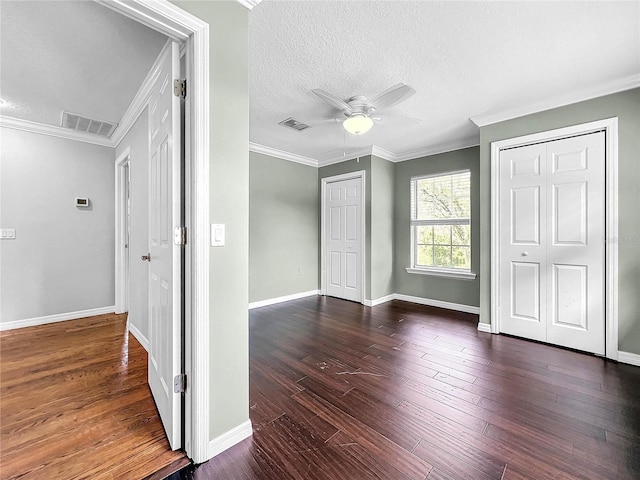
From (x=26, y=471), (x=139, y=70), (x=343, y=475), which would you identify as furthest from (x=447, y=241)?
(x=26, y=471)

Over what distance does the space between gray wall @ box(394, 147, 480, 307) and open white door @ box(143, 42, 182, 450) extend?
12.7ft

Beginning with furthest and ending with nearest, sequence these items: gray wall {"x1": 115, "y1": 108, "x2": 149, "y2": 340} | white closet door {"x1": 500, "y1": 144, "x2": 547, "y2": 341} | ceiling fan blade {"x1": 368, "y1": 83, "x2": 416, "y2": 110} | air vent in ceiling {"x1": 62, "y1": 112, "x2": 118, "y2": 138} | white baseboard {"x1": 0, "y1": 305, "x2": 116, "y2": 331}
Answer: white baseboard {"x1": 0, "y1": 305, "x2": 116, "y2": 331} → air vent in ceiling {"x1": 62, "y1": 112, "x2": 118, "y2": 138} → white closet door {"x1": 500, "y1": 144, "x2": 547, "y2": 341} → gray wall {"x1": 115, "y1": 108, "x2": 149, "y2": 340} → ceiling fan blade {"x1": 368, "y1": 83, "x2": 416, "y2": 110}

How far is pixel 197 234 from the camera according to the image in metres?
1.34

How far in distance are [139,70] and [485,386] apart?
3739mm

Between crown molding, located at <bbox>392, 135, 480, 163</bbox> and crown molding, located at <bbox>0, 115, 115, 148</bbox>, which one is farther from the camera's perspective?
crown molding, located at <bbox>392, 135, 480, 163</bbox>

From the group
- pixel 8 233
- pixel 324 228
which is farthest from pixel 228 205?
pixel 324 228

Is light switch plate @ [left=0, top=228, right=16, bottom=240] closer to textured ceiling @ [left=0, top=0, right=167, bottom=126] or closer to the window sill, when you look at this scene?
textured ceiling @ [left=0, top=0, right=167, bottom=126]

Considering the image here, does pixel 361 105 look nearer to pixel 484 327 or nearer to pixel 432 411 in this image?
pixel 432 411

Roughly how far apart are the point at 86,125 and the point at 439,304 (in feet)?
17.9

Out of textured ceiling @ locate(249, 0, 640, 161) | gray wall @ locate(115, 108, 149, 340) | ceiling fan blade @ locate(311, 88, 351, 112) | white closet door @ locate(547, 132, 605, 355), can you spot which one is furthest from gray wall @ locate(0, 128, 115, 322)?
white closet door @ locate(547, 132, 605, 355)

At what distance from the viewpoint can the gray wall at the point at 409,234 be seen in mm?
3961

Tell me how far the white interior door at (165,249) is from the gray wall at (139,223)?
0.72 m

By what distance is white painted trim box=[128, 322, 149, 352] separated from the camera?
2.71 meters

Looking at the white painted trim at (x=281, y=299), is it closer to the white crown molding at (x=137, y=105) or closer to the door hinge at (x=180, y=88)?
the white crown molding at (x=137, y=105)
